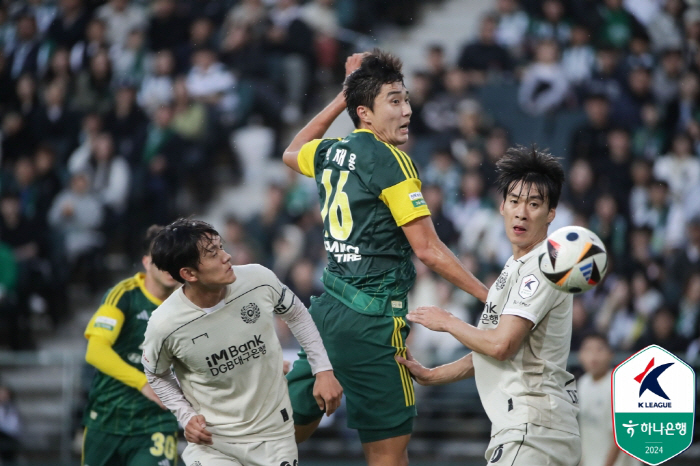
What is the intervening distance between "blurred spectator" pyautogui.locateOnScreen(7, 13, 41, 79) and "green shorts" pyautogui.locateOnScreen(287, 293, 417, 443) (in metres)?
12.2

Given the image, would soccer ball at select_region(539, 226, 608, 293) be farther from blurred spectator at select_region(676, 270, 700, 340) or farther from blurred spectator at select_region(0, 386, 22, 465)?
blurred spectator at select_region(0, 386, 22, 465)

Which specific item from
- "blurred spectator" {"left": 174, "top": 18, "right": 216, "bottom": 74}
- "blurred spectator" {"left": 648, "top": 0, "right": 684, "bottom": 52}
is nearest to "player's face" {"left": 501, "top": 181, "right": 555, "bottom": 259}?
"blurred spectator" {"left": 648, "top": 0, "right": 684, "bottom": 52}

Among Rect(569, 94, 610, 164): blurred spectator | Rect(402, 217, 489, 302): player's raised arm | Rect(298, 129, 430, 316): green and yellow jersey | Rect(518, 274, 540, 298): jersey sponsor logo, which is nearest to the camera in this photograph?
Rect(518, 274, 540, 298): jersey sponsor logo

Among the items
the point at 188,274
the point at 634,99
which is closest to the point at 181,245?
the point at 188,274

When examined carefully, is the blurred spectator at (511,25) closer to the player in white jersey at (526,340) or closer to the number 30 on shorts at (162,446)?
the number 30 on shorts at (162,446)

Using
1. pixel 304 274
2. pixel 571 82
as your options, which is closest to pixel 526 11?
pixel 571 82

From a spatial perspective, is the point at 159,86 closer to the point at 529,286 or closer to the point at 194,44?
the point at 194,44

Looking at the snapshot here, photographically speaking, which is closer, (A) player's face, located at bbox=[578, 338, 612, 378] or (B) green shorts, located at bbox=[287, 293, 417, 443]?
(B) green shorts, located at bbox=[287, 293, 417, 443]

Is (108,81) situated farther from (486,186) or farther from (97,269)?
(486,186)

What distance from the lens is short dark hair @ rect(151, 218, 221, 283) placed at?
497 centimetres

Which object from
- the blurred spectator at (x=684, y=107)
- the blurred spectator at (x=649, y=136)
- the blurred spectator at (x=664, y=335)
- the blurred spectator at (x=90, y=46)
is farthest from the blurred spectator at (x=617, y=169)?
the blurred spectator at (x=90, y=46)

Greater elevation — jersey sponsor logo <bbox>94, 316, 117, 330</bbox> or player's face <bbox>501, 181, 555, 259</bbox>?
player's face <bbox>501, 181, 555, 259</bbox>

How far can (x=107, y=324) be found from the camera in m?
6.39

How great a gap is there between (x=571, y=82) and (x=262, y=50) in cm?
478
